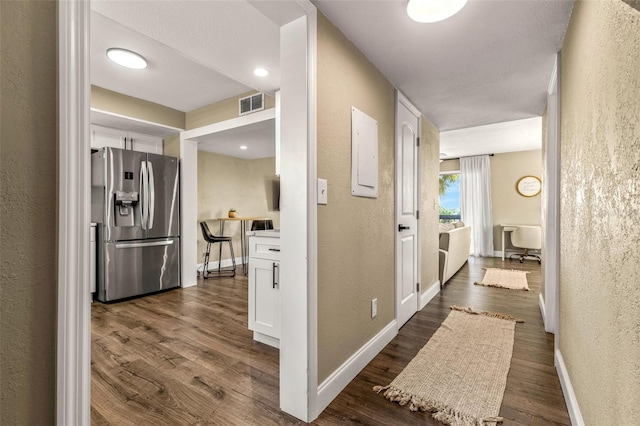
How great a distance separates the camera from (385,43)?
1955 millimetres

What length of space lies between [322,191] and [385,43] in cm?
111

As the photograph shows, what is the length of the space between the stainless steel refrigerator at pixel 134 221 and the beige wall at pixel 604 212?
4.10 meters

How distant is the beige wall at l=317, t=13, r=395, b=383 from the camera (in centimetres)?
166

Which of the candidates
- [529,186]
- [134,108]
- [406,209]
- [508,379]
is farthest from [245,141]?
[529,186]

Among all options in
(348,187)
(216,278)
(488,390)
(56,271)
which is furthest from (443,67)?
(216,278)

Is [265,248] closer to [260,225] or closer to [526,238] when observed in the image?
[260,225]

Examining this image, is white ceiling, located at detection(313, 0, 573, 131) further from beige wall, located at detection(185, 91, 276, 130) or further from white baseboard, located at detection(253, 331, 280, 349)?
white baseboard, located at detection(253, 331, 280, 349)

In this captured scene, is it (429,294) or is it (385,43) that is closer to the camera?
(385,43)

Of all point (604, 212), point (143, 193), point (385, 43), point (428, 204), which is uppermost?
point (385, 43)

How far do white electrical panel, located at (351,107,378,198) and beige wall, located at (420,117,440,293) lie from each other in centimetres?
126

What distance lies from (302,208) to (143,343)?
6.27 ft

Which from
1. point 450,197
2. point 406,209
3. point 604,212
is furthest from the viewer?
point 450,197

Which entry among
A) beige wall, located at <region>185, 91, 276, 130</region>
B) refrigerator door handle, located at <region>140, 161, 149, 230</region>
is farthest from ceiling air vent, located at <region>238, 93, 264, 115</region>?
refrigerator door handle, located at <region>140, 161, 149, 230</region>

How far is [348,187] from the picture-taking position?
1879 millimetres
